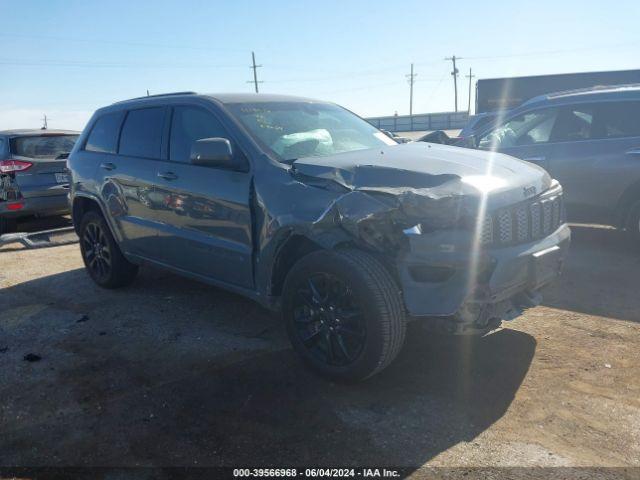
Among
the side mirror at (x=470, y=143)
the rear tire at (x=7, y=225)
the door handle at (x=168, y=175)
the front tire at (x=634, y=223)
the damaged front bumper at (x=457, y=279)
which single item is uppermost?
the side mirror at (x=470, y=143)

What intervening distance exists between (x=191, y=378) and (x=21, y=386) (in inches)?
45.9

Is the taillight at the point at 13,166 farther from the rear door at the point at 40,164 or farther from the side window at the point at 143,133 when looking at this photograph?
the side window at the point at 143,133

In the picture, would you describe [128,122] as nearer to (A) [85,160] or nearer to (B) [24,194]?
(A) [85,160]

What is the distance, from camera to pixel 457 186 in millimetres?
3297

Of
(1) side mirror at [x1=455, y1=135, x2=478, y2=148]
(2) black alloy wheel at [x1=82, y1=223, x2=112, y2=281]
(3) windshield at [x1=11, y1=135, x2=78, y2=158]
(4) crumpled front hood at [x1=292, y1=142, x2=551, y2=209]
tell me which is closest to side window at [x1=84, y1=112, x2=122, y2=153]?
(2) black alloy wheel at [x1=82, y1=223, x2=112, y2=281]

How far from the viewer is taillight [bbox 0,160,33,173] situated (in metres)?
8.21

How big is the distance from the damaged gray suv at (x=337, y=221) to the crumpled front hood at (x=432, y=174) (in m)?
0.01

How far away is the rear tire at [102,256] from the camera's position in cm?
566

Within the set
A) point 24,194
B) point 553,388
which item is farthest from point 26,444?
point 24,194

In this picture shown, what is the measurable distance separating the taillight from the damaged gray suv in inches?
164

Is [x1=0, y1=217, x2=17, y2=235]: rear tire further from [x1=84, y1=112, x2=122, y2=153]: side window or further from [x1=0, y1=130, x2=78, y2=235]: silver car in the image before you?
[x1=84, y1=112, x2=122, y2=153]: side window

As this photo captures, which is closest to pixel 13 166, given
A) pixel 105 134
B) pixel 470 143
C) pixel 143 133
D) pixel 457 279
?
pixel 105 134

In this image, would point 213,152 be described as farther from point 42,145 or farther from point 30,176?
point 42,145

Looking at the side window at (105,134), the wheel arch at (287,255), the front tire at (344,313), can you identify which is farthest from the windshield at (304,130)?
the side window at (105,134)
